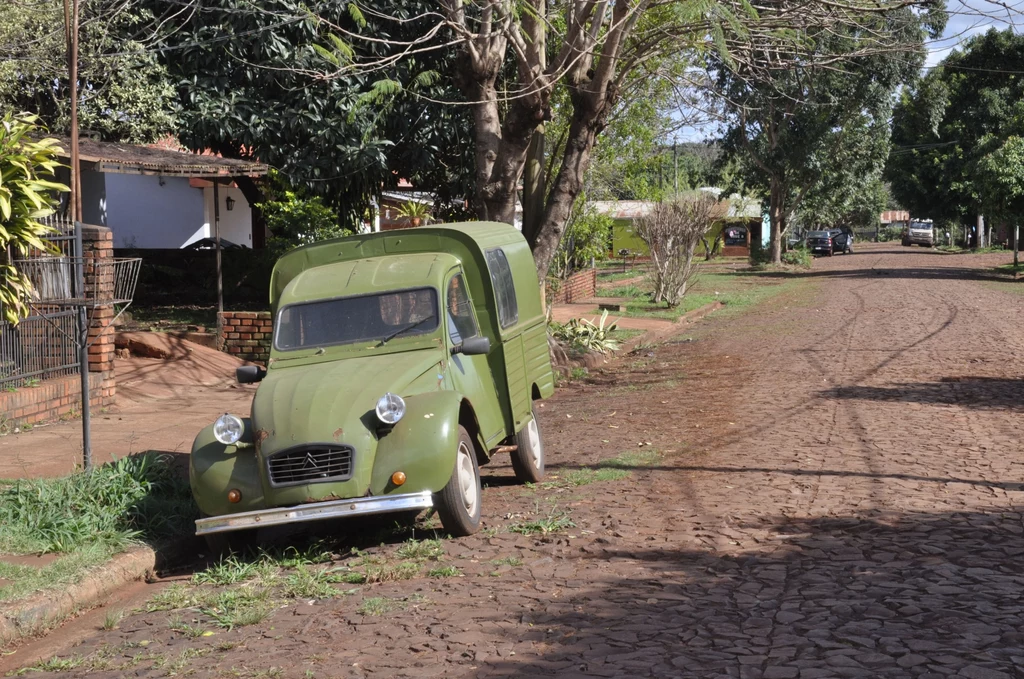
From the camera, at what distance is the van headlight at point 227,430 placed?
7137 millimetres

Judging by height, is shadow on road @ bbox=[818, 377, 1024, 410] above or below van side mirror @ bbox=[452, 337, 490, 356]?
below

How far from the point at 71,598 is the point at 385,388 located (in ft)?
7.41

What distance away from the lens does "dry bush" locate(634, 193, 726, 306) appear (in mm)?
25828

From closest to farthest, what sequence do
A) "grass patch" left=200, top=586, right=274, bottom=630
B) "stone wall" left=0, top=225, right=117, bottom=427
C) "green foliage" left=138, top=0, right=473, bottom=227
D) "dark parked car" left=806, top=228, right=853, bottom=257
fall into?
"grass patch" left=200, top=586, right=274, bottom=630, "stone wall" left=0, top=225, right=117, bottom=427, "green foliage" left=138, top=0, right=473, bottom=227, "dark parked car" left=806, top=228, right=853, bottom=257

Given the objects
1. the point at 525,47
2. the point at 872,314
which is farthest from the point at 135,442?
the point at 872,314

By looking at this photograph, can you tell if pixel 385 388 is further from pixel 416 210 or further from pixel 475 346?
pixel 416 210

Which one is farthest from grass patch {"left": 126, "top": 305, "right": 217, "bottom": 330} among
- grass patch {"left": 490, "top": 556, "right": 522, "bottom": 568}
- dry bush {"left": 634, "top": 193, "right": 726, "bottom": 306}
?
grass patch {"left": 490, "top": 556, "right": 522, "bottom": 568}

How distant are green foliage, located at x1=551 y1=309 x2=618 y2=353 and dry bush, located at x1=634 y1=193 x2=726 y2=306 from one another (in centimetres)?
817

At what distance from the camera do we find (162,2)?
60.7 feet

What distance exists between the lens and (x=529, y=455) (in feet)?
28.9

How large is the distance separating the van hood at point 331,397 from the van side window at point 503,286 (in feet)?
3.62

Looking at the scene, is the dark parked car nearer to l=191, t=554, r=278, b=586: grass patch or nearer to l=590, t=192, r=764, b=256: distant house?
l=590, t=192, r=764, b=256: distant house

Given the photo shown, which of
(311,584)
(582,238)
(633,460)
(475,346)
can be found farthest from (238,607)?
(582,238)

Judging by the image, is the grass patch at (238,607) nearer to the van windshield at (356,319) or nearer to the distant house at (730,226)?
the van windshield at (356,319)
